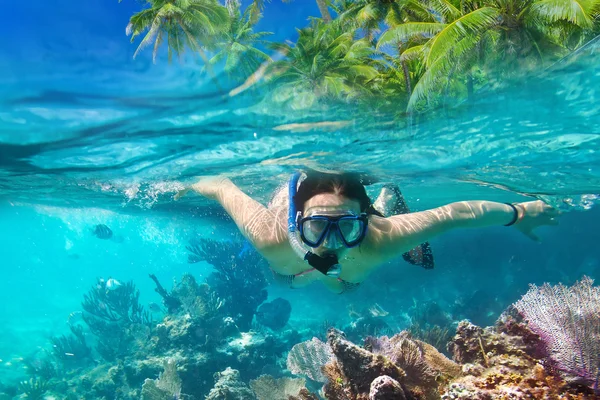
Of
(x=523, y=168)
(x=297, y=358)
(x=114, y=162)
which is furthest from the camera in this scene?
(x=523, y=168)

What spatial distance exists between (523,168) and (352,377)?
1322 centimetres

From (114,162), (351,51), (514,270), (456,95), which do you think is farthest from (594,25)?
(514,270)

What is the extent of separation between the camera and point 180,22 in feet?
52.9

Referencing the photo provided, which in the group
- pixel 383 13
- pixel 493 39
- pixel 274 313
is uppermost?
pixel 383 13

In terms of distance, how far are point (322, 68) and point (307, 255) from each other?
8.31m

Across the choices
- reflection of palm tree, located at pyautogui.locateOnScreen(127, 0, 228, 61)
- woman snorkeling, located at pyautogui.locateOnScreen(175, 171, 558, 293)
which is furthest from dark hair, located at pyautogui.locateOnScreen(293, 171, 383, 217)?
reflection of palm tree, located at pyautogui.locateOnScreen(127, 0, 228, 61)

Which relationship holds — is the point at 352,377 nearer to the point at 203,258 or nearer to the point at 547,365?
the point at 547,365

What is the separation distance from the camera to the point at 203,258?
1762 centimetres

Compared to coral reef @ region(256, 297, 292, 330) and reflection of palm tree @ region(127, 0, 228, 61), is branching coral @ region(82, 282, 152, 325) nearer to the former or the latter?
coral reef @ region(256, 297, 292, 330)

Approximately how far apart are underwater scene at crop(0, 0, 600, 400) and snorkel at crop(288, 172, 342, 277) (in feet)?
0.08

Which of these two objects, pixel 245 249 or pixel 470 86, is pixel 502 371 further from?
pixel 245 249

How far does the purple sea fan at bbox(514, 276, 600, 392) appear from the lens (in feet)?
9.14

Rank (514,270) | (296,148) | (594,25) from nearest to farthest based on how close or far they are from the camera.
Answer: (594,25), (296,148), (514,270)

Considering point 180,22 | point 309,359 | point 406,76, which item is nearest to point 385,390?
point 309,359
